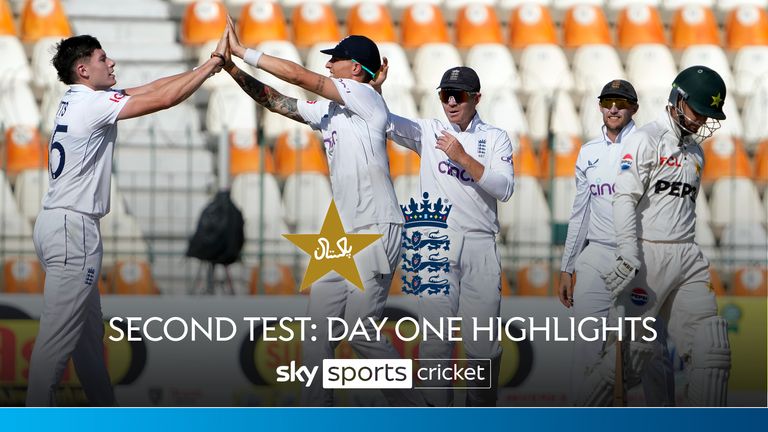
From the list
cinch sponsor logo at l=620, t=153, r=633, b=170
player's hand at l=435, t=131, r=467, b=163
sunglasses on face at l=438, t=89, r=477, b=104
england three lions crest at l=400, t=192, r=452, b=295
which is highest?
sunglasses on face at l=438, t=89, r=477, b=104

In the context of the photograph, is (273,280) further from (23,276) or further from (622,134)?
(622,134)

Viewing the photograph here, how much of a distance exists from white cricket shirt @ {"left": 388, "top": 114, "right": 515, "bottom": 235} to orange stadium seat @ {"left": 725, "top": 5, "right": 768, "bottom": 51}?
14.1 ft

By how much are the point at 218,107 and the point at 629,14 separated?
3040 mm

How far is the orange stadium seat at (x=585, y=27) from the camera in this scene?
873 centimetres

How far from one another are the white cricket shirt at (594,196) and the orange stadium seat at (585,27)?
3405mm

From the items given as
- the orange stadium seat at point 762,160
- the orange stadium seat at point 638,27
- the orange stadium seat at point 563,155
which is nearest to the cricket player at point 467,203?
the orange stadium seat at point 563,155

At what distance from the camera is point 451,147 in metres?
4.77

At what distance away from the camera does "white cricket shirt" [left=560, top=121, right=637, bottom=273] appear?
524 centimetres

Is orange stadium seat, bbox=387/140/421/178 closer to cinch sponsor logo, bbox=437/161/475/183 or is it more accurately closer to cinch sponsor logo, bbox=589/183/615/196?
cinch sponsor logo, bbox=589/183/615/196

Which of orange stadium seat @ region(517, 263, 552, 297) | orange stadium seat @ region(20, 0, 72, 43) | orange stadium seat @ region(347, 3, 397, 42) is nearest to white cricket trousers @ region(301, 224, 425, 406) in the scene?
orange stadium seat @ region(517, 263, 552, 297)

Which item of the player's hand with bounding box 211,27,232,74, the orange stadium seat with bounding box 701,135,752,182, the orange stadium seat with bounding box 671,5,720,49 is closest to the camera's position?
the player's hand with bounding box 211,27,232,74

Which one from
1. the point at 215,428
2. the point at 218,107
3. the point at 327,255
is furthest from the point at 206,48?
the point at 215,428

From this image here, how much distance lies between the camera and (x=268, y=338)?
5.39 meters

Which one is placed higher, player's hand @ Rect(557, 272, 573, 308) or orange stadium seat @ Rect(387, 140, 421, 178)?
orange stadium seat @ Rect(387, 140, 421, 178)
